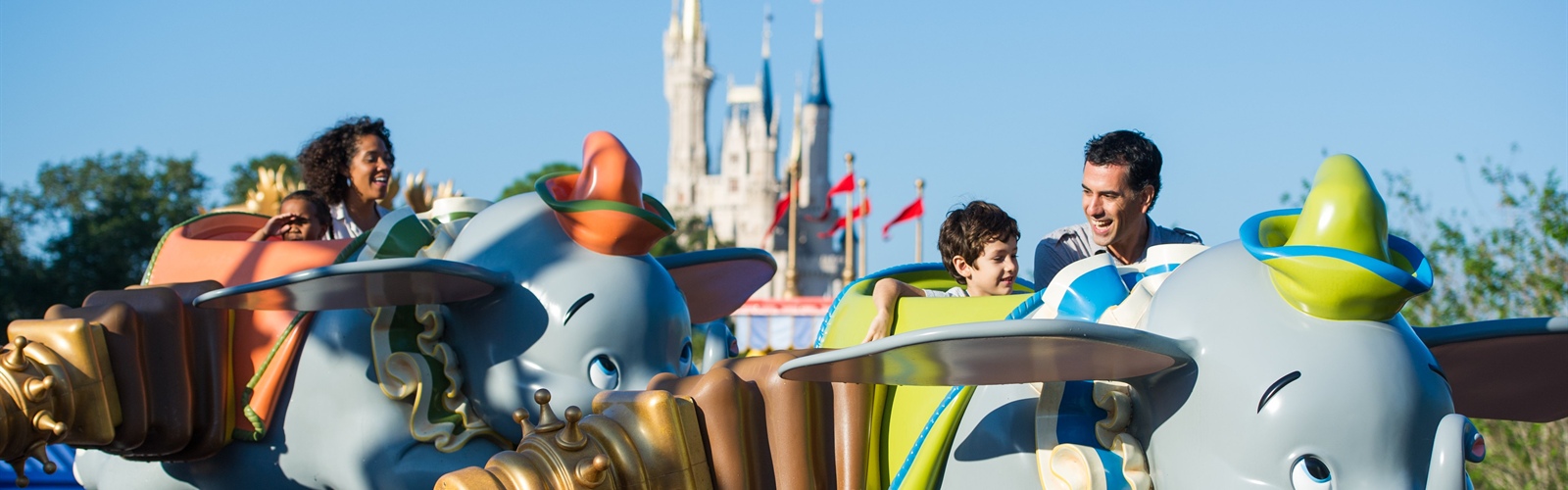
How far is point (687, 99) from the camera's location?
330 feet

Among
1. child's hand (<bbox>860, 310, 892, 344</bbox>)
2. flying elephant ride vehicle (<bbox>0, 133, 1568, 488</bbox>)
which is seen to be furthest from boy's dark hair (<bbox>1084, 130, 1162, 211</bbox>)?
child's hand (<bbox>860, 310, 892, 344</bbox>)

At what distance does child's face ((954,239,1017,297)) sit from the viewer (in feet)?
12.7

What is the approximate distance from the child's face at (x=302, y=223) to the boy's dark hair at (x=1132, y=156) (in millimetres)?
3261

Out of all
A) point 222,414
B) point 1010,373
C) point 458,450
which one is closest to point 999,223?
point 1010,373

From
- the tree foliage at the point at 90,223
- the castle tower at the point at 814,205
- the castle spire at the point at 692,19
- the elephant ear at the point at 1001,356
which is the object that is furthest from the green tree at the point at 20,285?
the castle spire at the point at 692,19

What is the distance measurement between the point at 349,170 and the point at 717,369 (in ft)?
10.8

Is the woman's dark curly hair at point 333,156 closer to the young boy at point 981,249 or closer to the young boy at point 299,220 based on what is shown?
the young boy at point 299,220

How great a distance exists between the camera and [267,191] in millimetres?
6789

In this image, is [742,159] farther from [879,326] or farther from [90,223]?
[879,326]

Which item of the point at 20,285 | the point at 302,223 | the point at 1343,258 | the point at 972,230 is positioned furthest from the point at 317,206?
the point at 20,285

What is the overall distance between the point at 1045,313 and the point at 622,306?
1.70m

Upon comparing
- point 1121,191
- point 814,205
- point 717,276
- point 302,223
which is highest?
point 1121,191

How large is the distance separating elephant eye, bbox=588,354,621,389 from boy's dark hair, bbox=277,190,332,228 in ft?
6.26

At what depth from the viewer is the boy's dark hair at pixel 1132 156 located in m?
3.72
